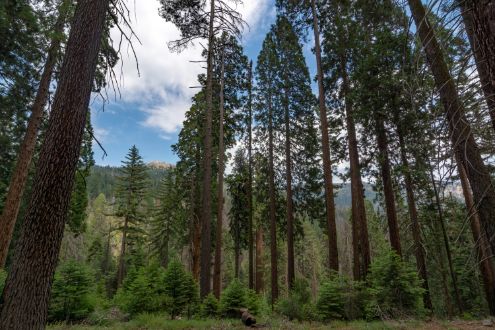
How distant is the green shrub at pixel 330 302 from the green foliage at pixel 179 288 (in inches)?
160

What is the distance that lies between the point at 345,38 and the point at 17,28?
516 inches

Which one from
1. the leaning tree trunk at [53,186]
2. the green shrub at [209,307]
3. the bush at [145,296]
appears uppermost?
the leaning tree trunk at [53,186]

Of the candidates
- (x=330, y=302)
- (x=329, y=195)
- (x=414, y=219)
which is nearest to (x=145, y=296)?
(x=330, y=302)

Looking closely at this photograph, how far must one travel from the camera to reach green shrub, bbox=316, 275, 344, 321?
26.1 feet

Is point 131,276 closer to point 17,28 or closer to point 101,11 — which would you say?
point 17,28

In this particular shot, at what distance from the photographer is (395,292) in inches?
306

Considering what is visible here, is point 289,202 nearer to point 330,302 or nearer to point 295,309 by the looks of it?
point 295,309

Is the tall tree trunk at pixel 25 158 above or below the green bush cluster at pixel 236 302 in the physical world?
above

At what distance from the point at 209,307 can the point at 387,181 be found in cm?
894

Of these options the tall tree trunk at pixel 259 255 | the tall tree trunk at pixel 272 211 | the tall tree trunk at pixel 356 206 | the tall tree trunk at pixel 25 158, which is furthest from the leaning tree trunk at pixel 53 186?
the tall tree trunk at pixel 259 255

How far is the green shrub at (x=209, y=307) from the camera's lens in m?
8.96

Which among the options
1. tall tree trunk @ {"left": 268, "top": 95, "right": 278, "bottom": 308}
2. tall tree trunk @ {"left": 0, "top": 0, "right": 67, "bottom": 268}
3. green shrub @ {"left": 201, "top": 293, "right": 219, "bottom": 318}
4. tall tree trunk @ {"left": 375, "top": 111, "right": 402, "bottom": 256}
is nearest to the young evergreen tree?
tall tree trunk @ {"left": 268, "top": 95, "right": 278, "bottom": 308}

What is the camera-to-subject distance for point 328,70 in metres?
13.7

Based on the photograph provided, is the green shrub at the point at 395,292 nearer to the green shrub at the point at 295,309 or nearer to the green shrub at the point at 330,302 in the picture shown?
the green shrub at the point at 330,302
